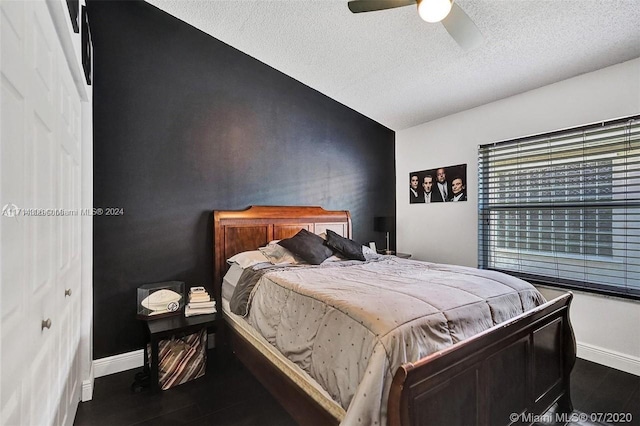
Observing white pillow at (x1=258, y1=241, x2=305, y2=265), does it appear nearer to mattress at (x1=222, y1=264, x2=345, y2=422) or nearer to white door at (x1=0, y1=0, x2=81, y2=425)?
mattress at (x1=222, y1=264, x2=345, y2=422)

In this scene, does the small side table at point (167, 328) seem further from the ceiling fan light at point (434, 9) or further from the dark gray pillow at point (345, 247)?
the ceiling fan light at point (434, 9)

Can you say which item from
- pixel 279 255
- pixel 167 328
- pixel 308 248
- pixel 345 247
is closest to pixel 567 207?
pixel 345 247

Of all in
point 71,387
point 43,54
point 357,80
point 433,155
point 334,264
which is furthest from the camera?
point 433,155

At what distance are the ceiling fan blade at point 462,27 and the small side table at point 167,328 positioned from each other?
2.84m

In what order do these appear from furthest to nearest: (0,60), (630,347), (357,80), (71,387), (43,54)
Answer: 1. (357,80)
2. (630,347)
3. (71,387)
4. (43,54)
5. (0,60)

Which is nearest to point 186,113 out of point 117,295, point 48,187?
point 117,295

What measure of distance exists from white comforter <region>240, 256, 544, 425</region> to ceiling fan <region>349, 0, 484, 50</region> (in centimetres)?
165

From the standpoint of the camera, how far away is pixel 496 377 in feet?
5.38

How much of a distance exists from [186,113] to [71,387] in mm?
2373

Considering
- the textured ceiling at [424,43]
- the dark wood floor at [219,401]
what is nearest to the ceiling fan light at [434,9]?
the textured ceiling at [424,43]

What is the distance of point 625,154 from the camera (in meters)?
2.71

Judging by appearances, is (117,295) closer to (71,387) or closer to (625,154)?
(71,387)

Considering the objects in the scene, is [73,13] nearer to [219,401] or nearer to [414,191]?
[219,401]

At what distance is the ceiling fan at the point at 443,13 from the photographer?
1817 millimetres
